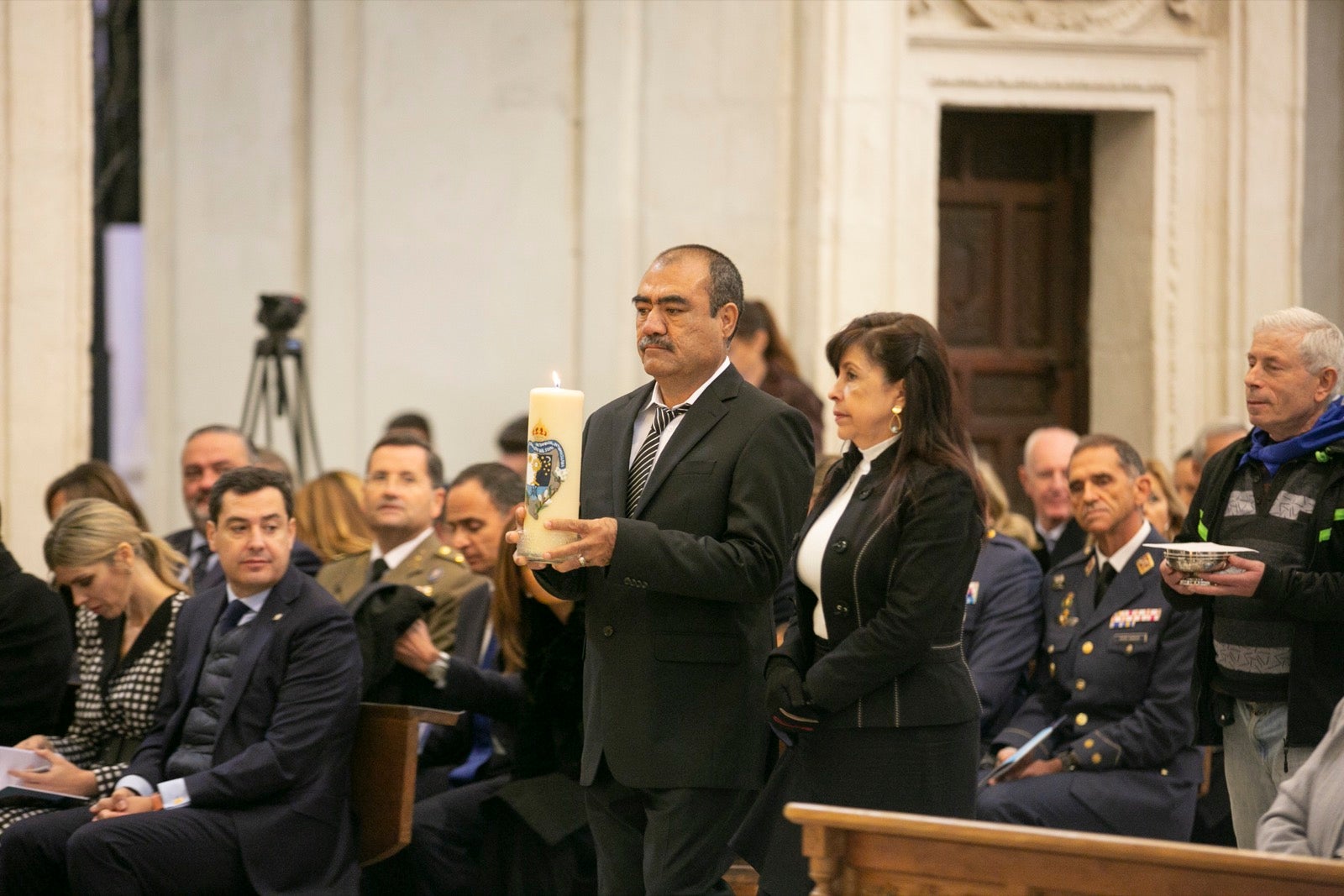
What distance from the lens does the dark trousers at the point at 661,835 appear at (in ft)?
9.92

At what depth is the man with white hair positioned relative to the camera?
332 cm

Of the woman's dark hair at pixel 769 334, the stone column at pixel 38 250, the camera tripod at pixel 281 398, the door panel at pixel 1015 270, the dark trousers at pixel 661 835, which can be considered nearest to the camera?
the dark trousers at pixel 661 835

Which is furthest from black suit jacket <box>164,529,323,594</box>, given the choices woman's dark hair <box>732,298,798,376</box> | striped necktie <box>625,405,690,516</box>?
striped necktie <box>625,405,690,516</box>

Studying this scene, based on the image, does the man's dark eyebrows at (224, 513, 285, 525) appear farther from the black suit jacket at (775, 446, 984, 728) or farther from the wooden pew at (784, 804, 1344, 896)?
the wooden pew at (784, 804, 1344, 896)

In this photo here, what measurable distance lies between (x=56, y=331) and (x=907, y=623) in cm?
477

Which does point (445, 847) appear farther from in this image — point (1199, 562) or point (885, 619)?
point (1199, 562)

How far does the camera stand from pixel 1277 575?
130 inches

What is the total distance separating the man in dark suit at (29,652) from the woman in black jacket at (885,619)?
7.57 feet

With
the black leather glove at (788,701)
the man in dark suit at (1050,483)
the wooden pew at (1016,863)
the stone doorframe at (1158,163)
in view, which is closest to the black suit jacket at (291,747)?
the black leather glove at (788,701)

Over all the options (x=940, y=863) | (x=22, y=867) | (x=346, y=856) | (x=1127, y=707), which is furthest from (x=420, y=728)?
(x=940, y=863)

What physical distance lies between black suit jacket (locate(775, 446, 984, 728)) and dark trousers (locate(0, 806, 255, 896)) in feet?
5.35

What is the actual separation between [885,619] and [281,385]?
4.67 meters

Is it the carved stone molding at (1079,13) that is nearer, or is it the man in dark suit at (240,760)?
the man in dark suit at (240,760)

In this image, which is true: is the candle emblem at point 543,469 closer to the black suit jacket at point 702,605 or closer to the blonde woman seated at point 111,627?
the black suit jacket at point 702,605
